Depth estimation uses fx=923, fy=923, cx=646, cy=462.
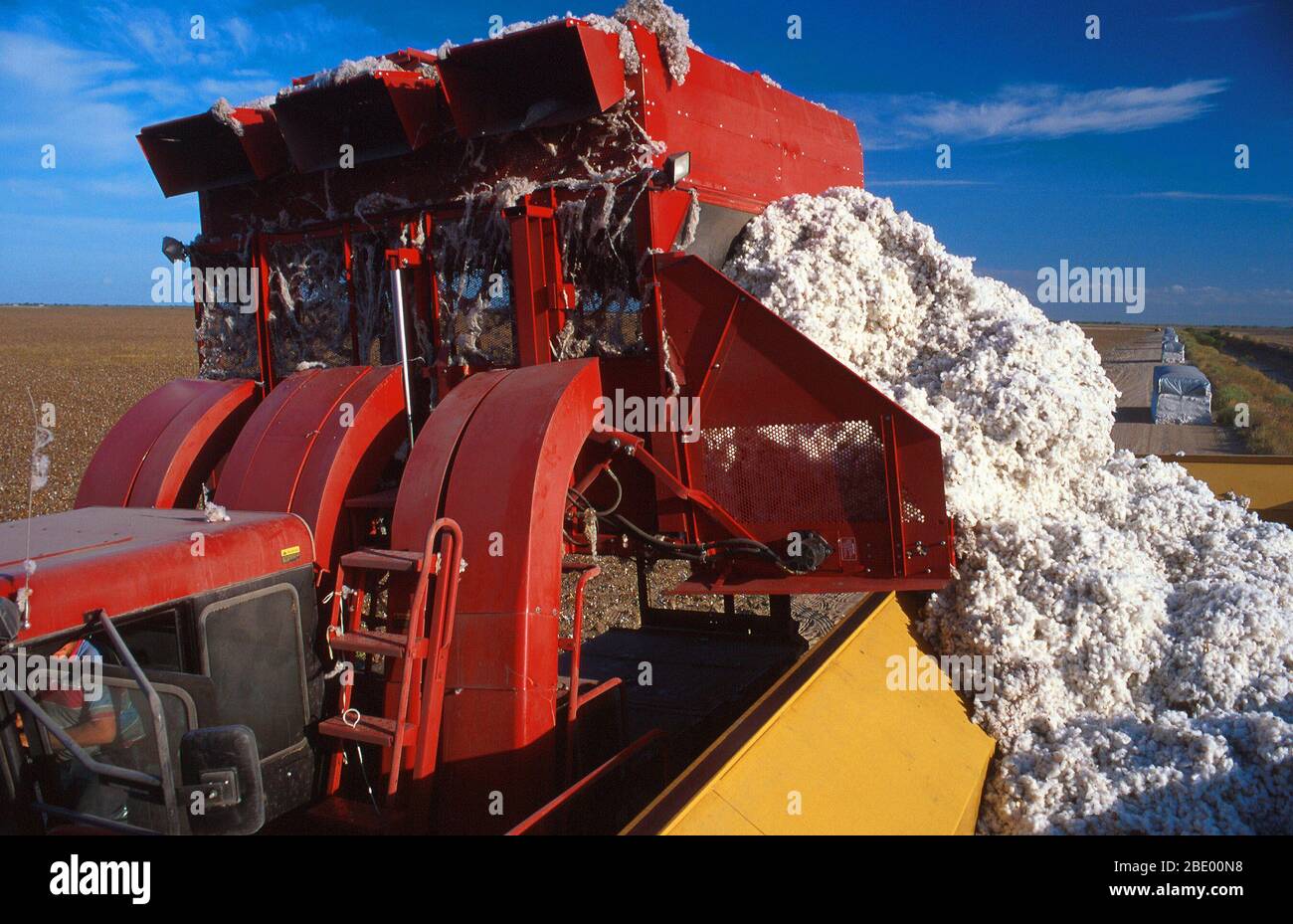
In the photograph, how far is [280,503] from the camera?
11.0ft

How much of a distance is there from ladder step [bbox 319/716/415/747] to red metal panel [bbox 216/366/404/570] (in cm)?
62

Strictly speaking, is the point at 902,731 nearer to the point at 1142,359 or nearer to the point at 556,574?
the point at 556,574

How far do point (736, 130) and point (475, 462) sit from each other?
2.26 m

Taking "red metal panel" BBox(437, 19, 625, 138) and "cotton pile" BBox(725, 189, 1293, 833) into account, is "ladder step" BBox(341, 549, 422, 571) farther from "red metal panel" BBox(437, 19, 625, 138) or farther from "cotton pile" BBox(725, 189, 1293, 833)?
"cotton pile" BBox(725, 189, 1293, 833)

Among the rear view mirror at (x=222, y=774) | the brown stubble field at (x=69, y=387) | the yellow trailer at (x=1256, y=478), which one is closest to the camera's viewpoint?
the rear view mirror at (x=222, y=774)

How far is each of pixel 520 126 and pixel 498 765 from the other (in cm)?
244

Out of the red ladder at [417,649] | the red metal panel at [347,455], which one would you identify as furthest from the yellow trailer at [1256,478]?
the red ladder at [417,649]

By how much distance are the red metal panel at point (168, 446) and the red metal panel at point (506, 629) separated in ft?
5.46

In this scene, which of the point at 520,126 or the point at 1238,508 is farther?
the point at 1238,508

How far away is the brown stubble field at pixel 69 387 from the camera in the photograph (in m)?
13.1

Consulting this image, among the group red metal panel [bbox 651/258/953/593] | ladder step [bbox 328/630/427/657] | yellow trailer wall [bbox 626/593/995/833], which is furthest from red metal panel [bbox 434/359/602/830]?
red metal panel [bbox 651/258/953/593]

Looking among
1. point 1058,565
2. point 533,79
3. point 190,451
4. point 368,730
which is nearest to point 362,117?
point 533,79

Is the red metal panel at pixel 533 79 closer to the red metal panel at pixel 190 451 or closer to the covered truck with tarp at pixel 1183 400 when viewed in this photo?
the red metal panel at pixel 190 451
